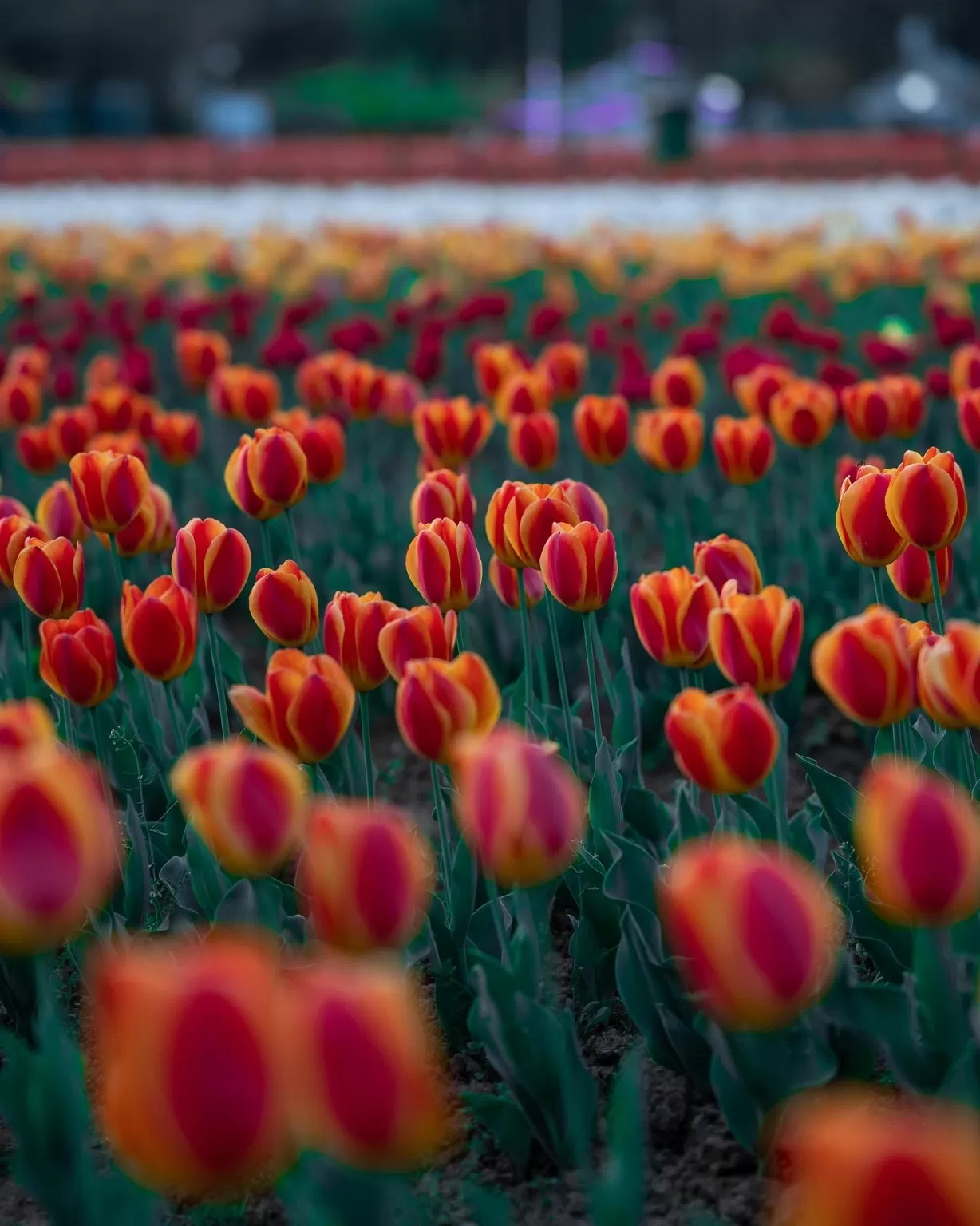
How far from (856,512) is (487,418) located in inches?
42.4

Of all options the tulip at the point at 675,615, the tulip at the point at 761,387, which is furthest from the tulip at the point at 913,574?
the tulip at the point at 761,387

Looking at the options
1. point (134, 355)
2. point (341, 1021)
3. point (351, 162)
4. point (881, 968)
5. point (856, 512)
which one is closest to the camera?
point (341, 1021)

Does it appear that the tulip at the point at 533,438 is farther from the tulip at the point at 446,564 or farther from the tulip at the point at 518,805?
the tulip at the point at 518,805

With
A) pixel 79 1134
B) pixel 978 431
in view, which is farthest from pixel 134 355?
pixel 79 1134

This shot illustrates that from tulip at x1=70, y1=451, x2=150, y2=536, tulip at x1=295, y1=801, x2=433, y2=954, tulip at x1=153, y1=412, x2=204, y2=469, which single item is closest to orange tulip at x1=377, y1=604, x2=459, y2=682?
tulip at x1=295, y1=801, x2=433, y2=954

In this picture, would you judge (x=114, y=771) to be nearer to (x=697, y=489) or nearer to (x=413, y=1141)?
(x=413, y=1141)

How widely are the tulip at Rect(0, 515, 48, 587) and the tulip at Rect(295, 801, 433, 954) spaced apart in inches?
39.9

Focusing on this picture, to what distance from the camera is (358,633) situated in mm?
1576

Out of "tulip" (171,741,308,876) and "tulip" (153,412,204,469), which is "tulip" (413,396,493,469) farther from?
"tulip" (171,741,308,876)

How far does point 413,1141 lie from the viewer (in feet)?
2.70

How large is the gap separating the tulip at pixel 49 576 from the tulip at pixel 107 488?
8.3 inches

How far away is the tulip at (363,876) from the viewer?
3.22 ft

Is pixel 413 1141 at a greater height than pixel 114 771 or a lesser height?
greater

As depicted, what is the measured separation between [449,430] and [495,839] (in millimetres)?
1636
